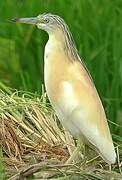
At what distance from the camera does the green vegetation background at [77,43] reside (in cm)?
348

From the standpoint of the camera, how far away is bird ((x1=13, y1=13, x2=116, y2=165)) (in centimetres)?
246

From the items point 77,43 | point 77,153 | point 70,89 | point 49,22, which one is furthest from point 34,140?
point 77,43

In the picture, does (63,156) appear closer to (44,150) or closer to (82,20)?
(44,150)

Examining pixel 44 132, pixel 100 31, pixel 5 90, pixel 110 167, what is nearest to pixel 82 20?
pixel 100 31

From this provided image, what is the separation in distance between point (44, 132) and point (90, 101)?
31 centimetres

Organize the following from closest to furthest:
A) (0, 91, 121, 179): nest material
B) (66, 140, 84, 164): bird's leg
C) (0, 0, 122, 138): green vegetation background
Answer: (0, 91, 121, 179): nest material < (66, 140, 84, 164): bird's leg < (0, 0, 122, 138): green vegetation background

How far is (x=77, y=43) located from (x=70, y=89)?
1190mm

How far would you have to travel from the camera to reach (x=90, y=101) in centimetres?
248

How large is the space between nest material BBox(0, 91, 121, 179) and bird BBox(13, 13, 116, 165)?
3.9 inches

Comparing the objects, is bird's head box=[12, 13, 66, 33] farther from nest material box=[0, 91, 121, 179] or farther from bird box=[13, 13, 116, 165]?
nest material box=[0, 91, 121, 179]

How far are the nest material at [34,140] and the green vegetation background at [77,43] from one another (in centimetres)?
59

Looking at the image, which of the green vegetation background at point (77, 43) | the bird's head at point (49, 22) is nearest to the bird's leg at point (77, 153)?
the bird's head at point (49, 22)

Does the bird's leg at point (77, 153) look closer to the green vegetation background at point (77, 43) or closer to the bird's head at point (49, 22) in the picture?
the bird's head at point (49, 22)

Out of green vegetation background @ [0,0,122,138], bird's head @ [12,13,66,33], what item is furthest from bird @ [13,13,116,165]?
green vegetation background @ [0,0,122,138]
